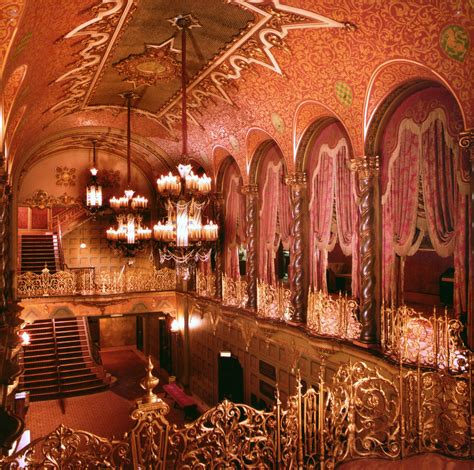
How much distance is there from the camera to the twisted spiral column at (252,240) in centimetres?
1210

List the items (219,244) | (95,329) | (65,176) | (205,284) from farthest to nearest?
(95,329) < (65,176) < (205,284) < (219,244)

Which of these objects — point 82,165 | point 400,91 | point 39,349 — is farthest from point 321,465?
point 82,165

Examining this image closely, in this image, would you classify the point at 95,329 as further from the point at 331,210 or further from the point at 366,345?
the point at 366,345

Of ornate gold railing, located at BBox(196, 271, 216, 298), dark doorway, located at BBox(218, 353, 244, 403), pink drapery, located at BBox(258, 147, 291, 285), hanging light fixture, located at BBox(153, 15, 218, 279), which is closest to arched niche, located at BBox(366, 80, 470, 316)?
hanging light fixture, located at BBox(153, 15, 218, 279)

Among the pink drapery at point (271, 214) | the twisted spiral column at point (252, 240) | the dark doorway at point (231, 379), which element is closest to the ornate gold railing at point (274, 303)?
the pink drapery at point (271, 214)

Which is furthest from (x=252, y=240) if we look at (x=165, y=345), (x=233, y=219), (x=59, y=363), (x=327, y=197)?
(x=59, y=363)

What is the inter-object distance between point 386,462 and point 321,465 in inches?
Answer: 25.2

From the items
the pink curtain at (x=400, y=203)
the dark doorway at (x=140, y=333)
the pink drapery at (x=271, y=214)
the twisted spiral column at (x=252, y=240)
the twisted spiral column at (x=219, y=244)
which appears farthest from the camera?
the dark doorway at (x=140, y=333)

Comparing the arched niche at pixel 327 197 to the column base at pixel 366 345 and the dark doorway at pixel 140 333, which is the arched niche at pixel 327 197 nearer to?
the column base at pixel 366 345

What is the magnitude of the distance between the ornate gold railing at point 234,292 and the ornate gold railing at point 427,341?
5561mm

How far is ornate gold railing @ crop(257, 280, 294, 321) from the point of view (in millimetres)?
10312

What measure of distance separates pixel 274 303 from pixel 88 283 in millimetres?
7375

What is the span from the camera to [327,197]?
30.6 ft

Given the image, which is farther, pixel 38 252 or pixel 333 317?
pixel 38 252
